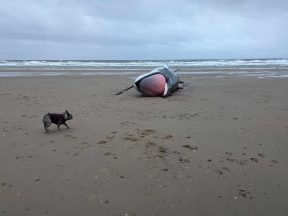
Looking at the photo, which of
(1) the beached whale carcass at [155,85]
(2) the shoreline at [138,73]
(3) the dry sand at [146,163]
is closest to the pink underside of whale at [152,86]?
(1) the beached whale carcass at [155,85]

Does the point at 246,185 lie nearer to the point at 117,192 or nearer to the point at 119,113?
the point at 117,192

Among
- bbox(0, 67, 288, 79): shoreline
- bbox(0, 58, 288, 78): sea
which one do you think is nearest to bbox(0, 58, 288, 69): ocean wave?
bbox(0, 58, 288, 78): sea

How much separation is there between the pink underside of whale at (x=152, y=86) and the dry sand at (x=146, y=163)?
9.64ft

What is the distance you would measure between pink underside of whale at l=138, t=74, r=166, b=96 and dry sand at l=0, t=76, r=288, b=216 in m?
2.94

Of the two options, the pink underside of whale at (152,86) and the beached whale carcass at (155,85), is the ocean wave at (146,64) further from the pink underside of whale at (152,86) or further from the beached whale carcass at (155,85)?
the pink underside of whale at (152,86)

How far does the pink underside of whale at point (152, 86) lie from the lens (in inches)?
462

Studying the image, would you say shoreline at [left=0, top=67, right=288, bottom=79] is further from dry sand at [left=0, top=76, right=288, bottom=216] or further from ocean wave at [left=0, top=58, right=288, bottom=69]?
dry sand at [left=0, top=76, right=288, bottom=216]

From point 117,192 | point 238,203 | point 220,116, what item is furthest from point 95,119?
point 238,203

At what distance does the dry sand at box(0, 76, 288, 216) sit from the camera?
12.4 ft

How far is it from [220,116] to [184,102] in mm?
2368

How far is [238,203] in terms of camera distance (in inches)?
149

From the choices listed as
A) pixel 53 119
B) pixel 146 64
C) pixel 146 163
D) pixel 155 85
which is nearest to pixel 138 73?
pixel 155 85

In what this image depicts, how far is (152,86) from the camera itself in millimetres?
11758

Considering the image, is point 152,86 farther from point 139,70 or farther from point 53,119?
point 139,70
